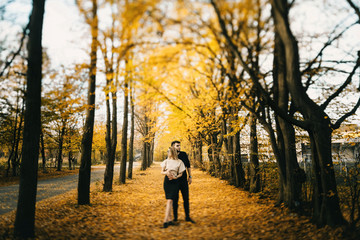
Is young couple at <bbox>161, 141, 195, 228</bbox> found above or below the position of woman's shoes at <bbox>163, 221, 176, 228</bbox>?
above

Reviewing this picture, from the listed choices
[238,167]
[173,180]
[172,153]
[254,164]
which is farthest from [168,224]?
[238,167]

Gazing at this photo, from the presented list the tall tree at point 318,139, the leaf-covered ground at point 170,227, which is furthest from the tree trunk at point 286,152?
the tall tree at point 318,139

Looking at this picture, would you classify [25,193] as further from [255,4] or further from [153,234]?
[255,4]

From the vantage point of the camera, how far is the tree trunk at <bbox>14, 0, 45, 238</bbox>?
14.4 ft

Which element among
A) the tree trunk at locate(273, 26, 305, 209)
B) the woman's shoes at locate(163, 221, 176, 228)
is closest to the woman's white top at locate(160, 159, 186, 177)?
the woman's shoes at locate(163, 221, 176, 228)

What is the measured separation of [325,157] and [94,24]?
19.4 feet

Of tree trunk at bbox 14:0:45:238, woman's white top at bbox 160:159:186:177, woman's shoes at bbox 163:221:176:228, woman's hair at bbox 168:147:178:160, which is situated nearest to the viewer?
tree trunk at bbox 14:0:45:238

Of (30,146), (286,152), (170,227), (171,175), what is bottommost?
(170,227)

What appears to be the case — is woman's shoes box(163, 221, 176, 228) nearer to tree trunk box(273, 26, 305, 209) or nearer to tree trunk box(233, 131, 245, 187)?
tree trunk box(273, 26, 305, 209)

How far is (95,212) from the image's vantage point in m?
6.65

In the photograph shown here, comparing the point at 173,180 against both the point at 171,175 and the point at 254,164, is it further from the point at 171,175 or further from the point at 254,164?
the point at 254,164

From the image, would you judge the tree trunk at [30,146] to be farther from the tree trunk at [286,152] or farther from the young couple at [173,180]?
the tree trunk at [286,152]

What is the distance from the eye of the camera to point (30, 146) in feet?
14.6

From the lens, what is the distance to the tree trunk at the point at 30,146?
14.4 ft
